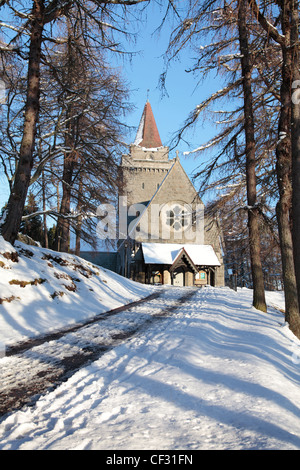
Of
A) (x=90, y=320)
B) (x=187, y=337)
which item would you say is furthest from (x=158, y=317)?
(x=187, y=337)

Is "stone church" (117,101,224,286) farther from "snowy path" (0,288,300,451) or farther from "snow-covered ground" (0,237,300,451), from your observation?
"snowy path" (0,288,300,451)

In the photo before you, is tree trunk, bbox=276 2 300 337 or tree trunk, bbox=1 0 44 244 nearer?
tree trunk, bbox=276 2 300 337

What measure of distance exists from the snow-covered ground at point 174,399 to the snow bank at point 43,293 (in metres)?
0.40

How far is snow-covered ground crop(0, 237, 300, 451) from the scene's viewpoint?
2.54 m

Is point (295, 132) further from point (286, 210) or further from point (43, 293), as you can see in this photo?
point (43, 293)

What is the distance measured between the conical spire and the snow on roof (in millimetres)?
22740

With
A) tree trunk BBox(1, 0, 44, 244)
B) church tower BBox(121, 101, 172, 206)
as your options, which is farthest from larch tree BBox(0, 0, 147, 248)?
church tower BBox(121, 101, 172, 206)

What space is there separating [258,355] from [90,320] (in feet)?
15.3

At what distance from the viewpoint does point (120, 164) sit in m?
15.2
